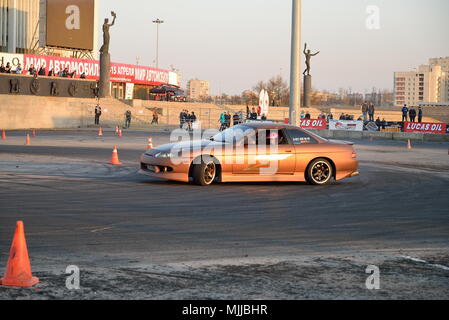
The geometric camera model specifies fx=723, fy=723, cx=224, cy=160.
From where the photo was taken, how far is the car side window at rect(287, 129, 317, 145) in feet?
52.7

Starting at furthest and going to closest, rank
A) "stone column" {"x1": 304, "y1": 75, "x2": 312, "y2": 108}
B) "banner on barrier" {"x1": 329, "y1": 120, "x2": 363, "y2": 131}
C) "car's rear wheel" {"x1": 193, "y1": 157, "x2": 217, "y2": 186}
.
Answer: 1. "stone column" {"x1": 304, "y1": 75, "x2": 312, "y2": 108}
2. "banner on barrier" {"x1": 329, "y1": 120, "x2": 363, "y2": 131}
3. "car's rear wheel" {"x1": 193, "y1": 157, "x2": 217, "y2": 186}

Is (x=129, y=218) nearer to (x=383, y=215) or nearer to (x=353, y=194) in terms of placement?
(x=383, y=215)

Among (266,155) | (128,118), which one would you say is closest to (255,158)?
(266,155)

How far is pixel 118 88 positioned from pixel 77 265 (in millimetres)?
81731

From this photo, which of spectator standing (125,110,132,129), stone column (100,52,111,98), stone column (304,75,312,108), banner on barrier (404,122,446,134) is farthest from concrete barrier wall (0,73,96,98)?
stone column (304,75,312,108)

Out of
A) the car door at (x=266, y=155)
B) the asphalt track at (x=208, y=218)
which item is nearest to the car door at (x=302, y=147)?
the car door at (x=266, y=155)

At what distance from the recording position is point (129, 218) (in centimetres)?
1051

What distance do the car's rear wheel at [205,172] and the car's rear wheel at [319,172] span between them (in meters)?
2.20

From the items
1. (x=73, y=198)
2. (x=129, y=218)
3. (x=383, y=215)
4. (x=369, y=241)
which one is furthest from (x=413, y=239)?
(x=73, y=198)

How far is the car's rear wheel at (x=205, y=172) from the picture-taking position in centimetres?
1511

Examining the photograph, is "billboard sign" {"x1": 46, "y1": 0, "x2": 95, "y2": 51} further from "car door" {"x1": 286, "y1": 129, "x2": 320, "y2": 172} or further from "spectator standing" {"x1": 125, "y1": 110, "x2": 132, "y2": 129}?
"car door" {"x1": 286, "y1": 129, "x2": 320, "y2": 172}

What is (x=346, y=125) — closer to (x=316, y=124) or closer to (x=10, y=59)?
(x=316, y=124)

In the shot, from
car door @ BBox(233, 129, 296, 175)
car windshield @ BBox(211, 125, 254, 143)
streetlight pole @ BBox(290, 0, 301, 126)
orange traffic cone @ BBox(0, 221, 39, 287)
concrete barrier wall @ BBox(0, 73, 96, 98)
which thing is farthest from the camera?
concrete barrier wall @ BBox(0, 73, 96, 98)
